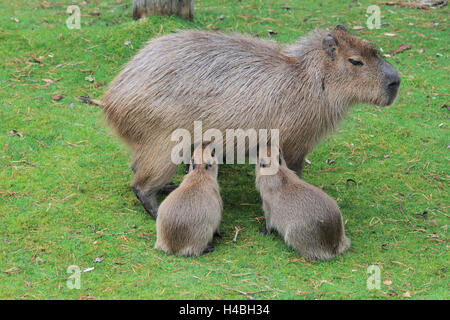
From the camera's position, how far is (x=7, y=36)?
21.8 feet

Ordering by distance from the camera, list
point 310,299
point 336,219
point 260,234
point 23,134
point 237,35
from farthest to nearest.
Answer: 1. point 23,134
2. point 237,35
3. point 260,234
4. point 336,219
5. point 310,299

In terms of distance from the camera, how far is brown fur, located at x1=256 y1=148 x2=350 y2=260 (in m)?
3.86

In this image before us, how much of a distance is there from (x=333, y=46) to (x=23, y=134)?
2.98 m

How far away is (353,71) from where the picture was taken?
441cm

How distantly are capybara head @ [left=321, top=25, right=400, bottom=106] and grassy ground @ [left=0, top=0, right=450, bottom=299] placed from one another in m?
0.98

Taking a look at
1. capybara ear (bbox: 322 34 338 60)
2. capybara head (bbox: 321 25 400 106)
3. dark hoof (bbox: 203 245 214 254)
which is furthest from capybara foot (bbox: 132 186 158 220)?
capybara ear (bbox: 322 34 338 60)

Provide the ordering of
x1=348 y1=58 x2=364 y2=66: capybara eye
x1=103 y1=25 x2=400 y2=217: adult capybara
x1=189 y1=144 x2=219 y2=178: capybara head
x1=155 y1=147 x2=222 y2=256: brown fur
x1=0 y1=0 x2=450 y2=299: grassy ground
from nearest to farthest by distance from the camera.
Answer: x1=0 y1=0 x2=450 y2=299: grassy ground, x1=155 y1=147 x2=222 y2=256: brown fur, x1=189 y1=144 x2=219 y2=178: capybara head, x1=103 y1=25 x2=400 y2=217: adult capybara, x1=348 y1=58 x2=364 y2=66: capybara eye

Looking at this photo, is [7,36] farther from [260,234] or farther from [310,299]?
[310,299]

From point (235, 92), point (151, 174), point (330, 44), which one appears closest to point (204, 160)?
point (151, 174)

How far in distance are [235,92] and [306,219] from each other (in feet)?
3.75

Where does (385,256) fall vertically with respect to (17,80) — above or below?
below

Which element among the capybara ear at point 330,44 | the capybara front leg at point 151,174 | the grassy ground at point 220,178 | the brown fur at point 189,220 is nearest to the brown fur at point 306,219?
the grassy ground at point 220,178

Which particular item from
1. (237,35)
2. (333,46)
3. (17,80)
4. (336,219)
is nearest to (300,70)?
(333,46)

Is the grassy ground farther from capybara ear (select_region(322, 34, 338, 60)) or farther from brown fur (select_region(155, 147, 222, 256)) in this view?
capybara ear (select_region(322, 34, 338, 60))
